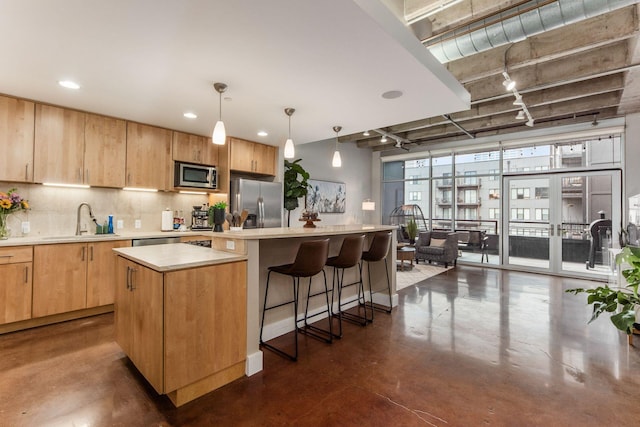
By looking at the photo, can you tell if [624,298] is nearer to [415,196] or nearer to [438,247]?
[438,247]

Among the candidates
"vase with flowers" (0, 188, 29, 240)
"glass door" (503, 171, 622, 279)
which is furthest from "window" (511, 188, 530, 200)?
"vase with flowers" (0, 188, 29, 240)

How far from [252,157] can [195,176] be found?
100cm

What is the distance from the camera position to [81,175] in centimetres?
364

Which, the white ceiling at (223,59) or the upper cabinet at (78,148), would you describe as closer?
the white ceiling at (223,59)

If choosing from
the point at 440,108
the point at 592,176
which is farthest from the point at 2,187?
the point at 592,176

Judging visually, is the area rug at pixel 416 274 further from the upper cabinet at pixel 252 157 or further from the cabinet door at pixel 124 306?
the cabinet door at pixel 124 306

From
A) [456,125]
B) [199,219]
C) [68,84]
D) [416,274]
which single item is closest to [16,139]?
[68,84]

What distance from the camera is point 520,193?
659 cm

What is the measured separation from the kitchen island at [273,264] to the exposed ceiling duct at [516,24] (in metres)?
2.11

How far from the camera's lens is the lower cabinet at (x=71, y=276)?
314 cm

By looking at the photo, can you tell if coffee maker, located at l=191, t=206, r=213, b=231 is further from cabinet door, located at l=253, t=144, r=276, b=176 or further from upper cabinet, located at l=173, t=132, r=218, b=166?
cabinet door, located at l=253, t=144, r=276, b=176

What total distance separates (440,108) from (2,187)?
16.9 ft

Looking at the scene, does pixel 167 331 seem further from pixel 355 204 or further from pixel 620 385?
pixel 355 204

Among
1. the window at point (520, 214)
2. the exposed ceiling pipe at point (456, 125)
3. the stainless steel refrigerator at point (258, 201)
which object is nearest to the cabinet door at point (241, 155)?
A: the stainless steel refrigerator at point (258, 201)
